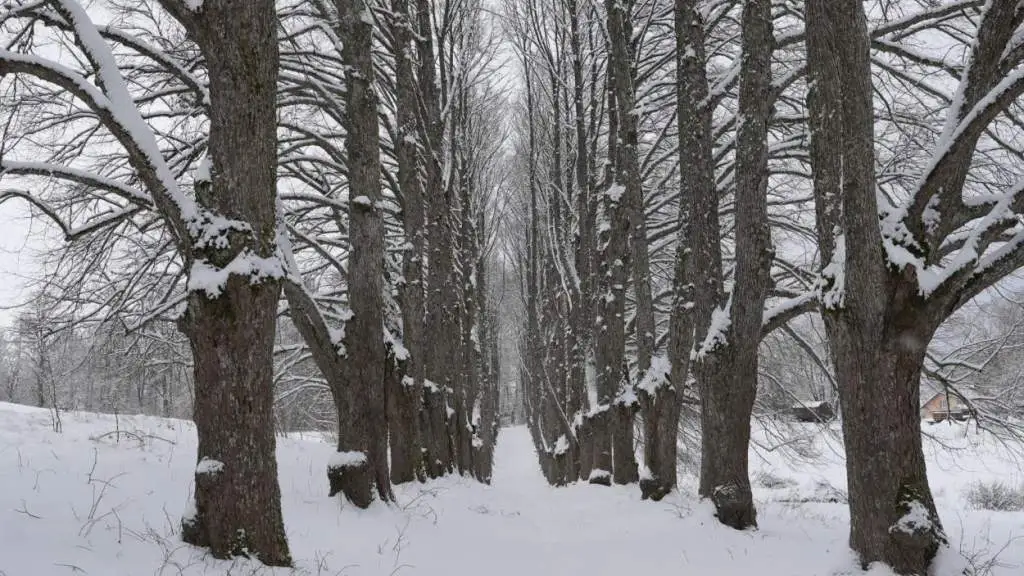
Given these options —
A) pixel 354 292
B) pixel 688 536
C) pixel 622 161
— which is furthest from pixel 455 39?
pixel 688 536

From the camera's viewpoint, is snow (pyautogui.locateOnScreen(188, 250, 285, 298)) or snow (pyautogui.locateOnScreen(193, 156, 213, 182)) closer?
snow (pyautogui.locateOnScreen(188, 250, 285, 298))

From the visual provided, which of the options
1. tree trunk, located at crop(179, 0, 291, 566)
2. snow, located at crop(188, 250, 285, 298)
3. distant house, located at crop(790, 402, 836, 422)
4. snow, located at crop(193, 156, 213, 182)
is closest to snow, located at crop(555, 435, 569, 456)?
distant house, located at crop(790, 402, 836, 422)

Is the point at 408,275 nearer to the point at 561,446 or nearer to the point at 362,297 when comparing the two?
the point at 362,297

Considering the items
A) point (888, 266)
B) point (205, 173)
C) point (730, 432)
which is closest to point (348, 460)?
point (205, 173)

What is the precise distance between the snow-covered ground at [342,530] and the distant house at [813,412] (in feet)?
7.29

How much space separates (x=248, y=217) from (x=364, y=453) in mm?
2978

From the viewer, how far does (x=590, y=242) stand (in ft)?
39.9

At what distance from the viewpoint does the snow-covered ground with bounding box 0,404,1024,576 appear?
10.2ft

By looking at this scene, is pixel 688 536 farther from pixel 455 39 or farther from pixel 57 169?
pixel 455 39

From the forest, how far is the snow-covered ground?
32cm

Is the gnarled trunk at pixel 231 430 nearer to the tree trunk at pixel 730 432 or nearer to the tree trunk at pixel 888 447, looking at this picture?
the tree trunk at pixel 888 447

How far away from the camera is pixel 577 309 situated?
1285cm

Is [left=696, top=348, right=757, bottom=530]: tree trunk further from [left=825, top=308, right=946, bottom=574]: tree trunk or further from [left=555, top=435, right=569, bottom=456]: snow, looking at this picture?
[left=555, top=435, right=569, bottom=456]: snow

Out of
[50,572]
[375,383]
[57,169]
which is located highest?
[57,169]
